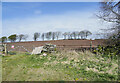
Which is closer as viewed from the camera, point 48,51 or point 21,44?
point 48,51

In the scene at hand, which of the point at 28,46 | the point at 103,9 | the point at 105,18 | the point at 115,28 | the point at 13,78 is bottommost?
the point at 13,78

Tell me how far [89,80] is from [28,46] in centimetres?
894

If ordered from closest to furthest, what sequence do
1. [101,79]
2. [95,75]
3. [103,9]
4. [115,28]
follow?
[101,79] → [95,75] → [115,28] → [103,9]

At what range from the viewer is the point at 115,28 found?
21.4 ft

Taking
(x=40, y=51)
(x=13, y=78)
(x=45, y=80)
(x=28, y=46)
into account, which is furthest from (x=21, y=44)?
(x=45, y=80)

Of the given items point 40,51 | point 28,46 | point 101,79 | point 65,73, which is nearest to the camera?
point 101,79

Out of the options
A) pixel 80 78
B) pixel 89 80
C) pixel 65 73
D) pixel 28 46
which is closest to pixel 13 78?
pixel 65 73

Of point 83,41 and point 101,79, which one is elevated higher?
point 83,41

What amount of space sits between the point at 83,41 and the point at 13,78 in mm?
7842

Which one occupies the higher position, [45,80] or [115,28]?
[115,28]

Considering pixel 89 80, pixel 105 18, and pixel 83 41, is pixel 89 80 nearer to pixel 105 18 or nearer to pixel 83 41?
pixel 105 18

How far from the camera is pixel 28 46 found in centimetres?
1095

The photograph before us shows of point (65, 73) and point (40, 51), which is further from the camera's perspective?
point (40, 51)

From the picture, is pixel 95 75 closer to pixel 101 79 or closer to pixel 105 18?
pixel 101 79
